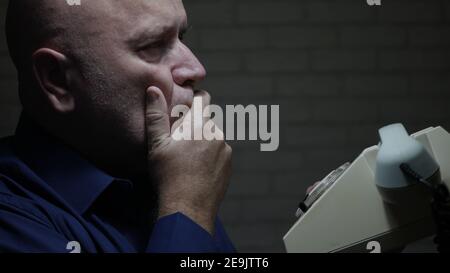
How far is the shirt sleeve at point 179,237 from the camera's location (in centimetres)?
79

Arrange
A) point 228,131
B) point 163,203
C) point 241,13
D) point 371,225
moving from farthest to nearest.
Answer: point 241,13 < point 228,131 < point 371,225 < point 163,203

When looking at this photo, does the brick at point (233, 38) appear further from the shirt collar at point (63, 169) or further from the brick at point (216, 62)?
the shirt collar at point (63, 169)

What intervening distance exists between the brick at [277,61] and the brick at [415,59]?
0.23 metres

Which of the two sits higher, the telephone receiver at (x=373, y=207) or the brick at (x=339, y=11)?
the brick at (x=339, y=11)

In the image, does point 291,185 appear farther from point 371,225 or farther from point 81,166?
point 81,166

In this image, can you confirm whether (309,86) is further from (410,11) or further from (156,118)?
(156,118)

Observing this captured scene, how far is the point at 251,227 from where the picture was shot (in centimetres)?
149

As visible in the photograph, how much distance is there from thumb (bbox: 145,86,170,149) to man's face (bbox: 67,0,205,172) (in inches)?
0.6

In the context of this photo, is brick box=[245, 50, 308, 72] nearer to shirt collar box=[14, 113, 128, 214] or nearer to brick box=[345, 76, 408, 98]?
brick box=[345, 76, 408, 98]

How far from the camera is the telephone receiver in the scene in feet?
2.91

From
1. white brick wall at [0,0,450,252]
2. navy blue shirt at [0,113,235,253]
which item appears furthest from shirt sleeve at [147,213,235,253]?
white brick wall at [0,0,450,252]

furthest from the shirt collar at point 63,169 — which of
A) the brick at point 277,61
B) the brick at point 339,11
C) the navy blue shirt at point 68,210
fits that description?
the brick at point 339,11
